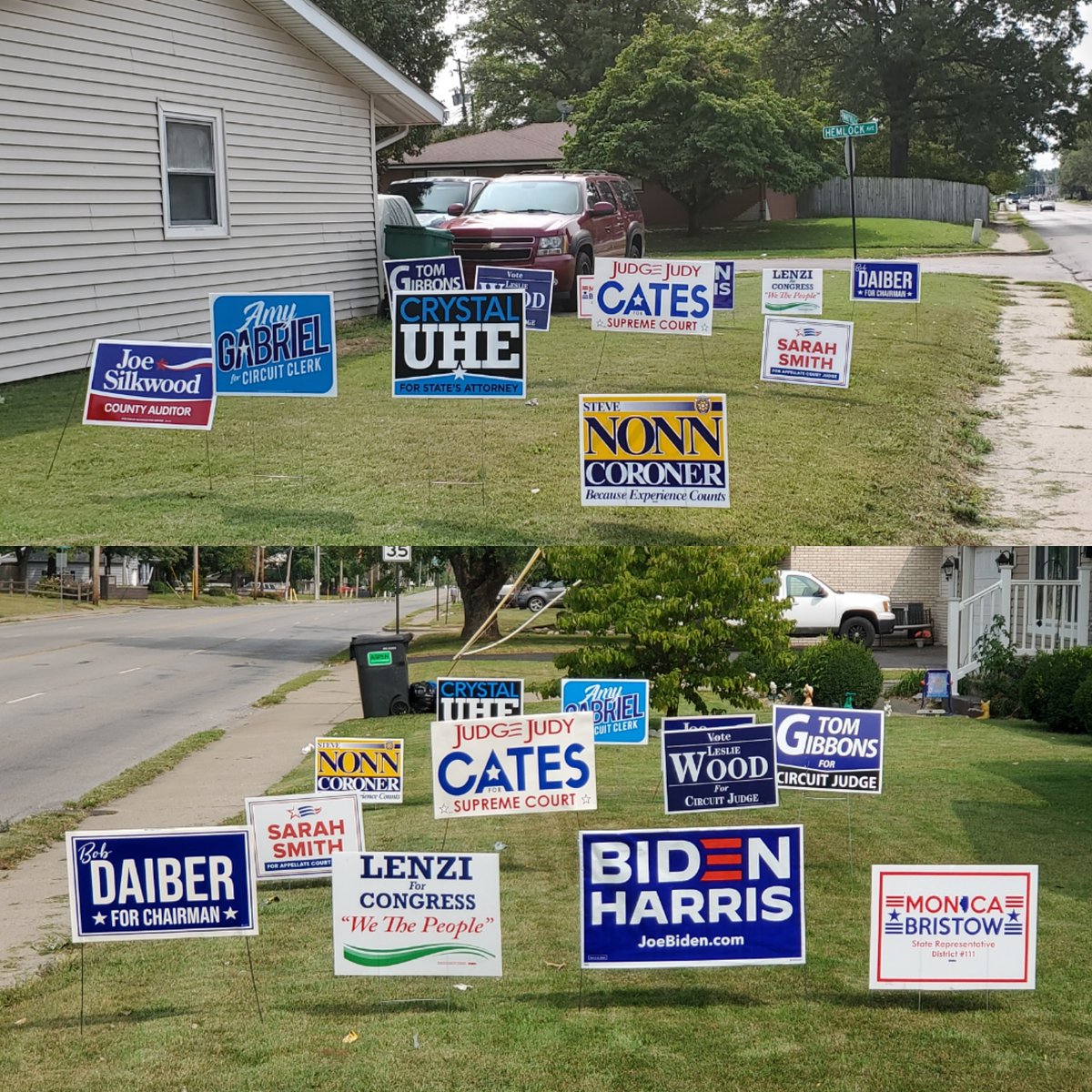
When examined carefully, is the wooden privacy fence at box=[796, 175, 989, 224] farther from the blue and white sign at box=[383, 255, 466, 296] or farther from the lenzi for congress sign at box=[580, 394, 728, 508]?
the lenzi for congress sign at box=[580, 394, 728, 508]

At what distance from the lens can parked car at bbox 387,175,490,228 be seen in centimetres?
1867

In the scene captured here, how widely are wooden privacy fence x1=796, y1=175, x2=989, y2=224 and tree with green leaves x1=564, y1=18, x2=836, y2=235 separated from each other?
4.07 ft

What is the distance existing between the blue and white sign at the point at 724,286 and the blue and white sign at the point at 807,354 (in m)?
3.20

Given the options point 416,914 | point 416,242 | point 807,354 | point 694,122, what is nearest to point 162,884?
point 416,914

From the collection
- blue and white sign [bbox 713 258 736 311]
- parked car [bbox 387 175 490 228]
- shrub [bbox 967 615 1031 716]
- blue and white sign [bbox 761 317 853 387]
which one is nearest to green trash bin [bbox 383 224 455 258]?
parked car [bbox 387 175 490 228]

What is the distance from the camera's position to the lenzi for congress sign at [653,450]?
8516mm

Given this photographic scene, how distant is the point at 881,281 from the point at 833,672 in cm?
489

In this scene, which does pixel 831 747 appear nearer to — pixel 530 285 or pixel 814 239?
pixel 530 285

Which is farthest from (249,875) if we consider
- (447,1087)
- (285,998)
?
(447,1087)

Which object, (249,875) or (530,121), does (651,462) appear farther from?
(530,121)

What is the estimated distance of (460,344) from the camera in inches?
370

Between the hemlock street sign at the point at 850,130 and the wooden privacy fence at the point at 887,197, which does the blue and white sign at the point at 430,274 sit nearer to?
the hemlock street sign at the point at 850,130

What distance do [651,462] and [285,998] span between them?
3.87m

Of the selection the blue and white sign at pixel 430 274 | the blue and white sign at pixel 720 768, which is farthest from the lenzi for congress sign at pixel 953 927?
the blue and white sign at pixel 430 274
